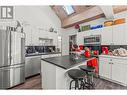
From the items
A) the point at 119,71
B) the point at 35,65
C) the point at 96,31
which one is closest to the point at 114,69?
the point at 119,71

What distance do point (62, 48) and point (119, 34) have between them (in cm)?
369

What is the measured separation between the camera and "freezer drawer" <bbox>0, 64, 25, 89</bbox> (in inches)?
112

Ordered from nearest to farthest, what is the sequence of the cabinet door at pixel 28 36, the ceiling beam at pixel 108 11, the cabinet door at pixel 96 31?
the ceiling beam at pixel 108 11, the cabinet door at pixel 96 31, the cabinet door at pixel 28 36

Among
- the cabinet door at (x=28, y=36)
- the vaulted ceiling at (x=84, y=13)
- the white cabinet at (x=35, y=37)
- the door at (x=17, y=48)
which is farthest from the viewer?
the white cabinet at (x=35, y=37)

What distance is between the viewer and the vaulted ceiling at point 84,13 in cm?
376

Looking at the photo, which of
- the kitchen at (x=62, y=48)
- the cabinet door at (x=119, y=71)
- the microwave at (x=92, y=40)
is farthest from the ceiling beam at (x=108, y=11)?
the cabinet door at (x=119, y=71)

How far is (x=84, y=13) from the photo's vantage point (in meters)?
4.76

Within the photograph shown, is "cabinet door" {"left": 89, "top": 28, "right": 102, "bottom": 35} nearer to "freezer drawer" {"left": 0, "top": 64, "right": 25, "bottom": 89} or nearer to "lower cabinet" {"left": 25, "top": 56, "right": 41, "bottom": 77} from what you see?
"lower cabinet" {"left": 25, "top": 56, "right": 41, "bottom": 77}

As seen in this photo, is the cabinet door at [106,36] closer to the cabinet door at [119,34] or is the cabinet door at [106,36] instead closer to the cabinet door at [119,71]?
the cabinet door at [119,34]

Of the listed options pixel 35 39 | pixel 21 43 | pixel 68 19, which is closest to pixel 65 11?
pixel 68 19

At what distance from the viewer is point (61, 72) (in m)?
2.08

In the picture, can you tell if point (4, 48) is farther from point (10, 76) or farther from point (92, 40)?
point (92, 40)

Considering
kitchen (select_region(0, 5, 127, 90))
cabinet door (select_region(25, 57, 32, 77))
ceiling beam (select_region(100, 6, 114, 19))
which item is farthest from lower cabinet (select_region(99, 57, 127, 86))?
cabinet door (select_region(25, 57, 32, 77))
